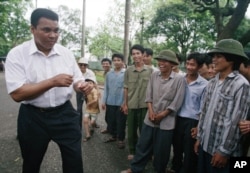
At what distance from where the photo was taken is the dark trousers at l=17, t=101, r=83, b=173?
2.56 meters

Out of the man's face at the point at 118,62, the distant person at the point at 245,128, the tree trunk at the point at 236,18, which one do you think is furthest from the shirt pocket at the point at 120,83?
the tree trunk at the point at 236,18

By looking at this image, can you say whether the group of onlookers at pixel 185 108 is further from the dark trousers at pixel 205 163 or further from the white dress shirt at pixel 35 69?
the white dress shirt at pixel 35 69

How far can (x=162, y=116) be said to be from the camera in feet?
11.9

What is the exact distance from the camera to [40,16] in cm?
251

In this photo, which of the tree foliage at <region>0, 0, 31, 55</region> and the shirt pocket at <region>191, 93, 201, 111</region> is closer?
the shirt pocket at <region>191, 93, 201, 111</region>

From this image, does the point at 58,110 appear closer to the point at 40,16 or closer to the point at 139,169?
the point at 40,16

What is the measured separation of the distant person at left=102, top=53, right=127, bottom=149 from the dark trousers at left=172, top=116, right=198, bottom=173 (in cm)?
160

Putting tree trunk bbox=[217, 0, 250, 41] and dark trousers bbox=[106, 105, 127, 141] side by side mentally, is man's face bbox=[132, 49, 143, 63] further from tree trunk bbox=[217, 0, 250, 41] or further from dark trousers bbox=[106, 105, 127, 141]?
tree trunk bbox=[217, 0, 250, 41]

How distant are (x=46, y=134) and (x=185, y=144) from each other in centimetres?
195

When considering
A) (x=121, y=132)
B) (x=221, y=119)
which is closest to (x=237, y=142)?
(x=221, y=119)

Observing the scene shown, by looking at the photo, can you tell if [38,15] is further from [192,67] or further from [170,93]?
[192,67]

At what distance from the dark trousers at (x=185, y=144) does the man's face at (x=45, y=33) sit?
Answer: 2093 mm

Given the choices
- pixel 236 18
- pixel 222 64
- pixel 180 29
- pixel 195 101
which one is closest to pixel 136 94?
pixel 195 101

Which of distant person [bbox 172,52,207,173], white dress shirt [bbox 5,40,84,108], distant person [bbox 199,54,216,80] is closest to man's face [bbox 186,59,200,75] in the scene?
distant person [bbox 172,52,207,173]
